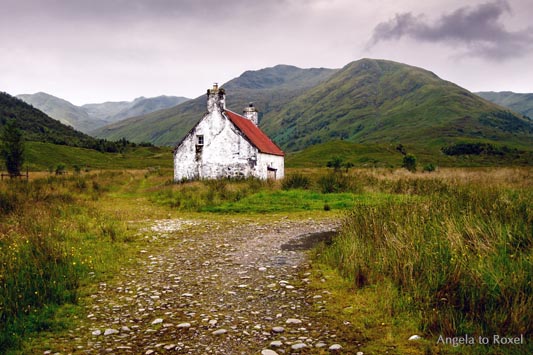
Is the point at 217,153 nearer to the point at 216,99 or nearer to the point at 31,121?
the point at 216,99

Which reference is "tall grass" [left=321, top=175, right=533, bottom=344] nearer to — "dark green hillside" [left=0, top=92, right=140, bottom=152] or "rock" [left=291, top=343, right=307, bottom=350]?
"rock" [left=291, top=343, right=307, bottom=350]

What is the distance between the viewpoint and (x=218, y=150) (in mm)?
35188

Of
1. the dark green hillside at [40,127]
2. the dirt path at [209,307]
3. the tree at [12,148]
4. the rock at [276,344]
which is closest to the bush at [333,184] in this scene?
the dirt path at [209,307]

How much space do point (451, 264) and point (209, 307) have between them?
4.31m

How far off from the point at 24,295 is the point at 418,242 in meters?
7.53

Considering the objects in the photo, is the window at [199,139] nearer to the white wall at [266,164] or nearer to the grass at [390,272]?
the white wall at [266,164]

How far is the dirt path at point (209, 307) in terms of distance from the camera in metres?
5.09

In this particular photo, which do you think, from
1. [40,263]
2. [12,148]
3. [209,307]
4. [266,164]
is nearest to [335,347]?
[209,307]

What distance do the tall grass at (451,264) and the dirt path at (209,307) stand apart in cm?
127

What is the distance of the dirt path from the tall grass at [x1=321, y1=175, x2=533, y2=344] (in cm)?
127

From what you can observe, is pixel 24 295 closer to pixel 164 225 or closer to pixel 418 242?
pixel 418 242

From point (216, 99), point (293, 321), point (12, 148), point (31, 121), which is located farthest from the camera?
point (31, 121)

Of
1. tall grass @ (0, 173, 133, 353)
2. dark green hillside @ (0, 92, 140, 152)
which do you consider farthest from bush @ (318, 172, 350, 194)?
dark green hillside @ (0, 92, 140, 152)

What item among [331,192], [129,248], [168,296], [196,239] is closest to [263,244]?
[196,239]
